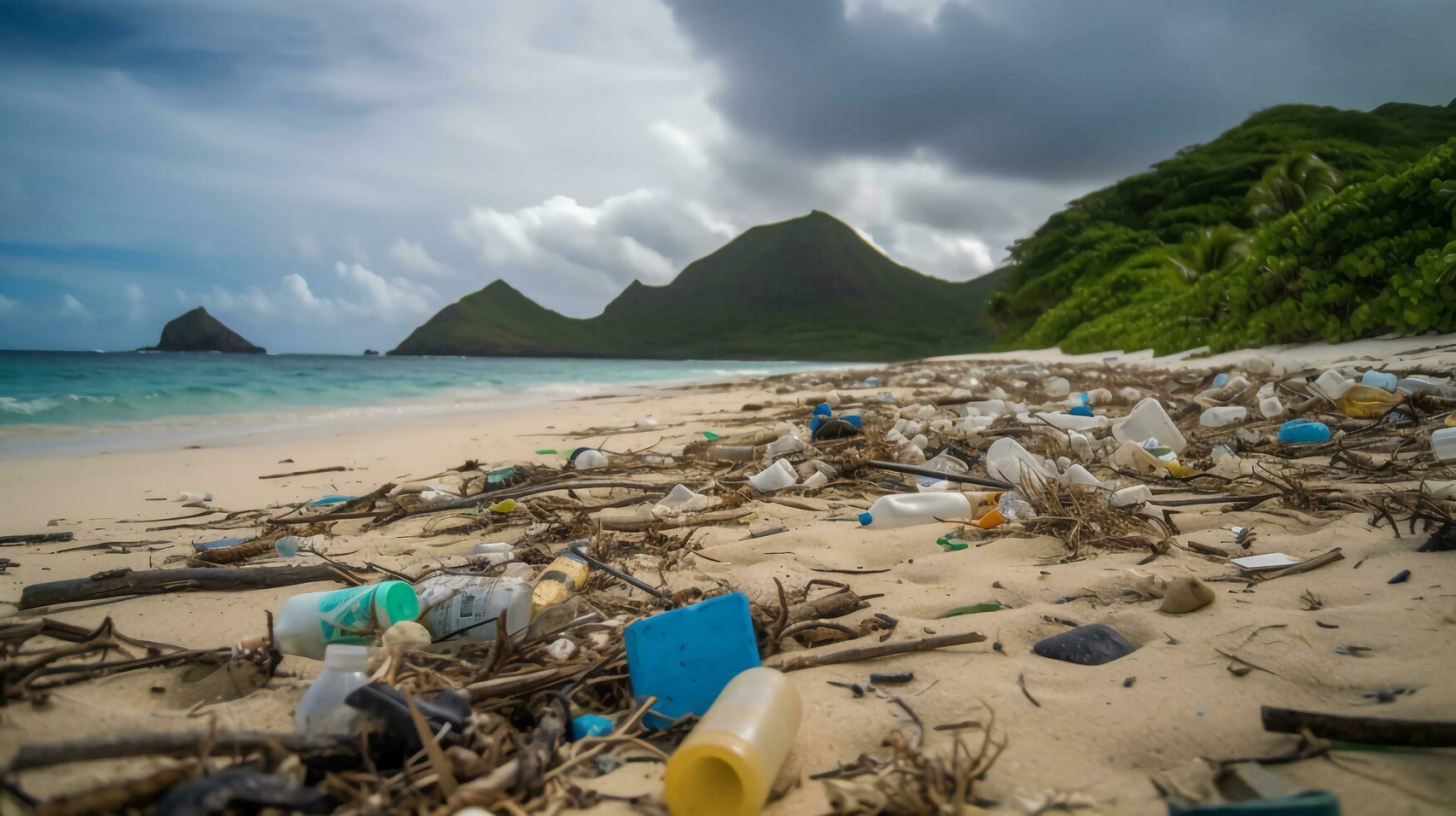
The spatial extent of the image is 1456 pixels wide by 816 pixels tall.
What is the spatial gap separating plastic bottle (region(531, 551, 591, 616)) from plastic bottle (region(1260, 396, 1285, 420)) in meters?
3.85

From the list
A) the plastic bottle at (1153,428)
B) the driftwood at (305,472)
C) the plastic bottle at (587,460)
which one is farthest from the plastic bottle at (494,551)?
the plastic bottle at (1153,428)

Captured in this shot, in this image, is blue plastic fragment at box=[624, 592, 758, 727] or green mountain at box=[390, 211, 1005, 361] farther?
green mountain at box=[390, 211, 1005, 361]

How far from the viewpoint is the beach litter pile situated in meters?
0.94

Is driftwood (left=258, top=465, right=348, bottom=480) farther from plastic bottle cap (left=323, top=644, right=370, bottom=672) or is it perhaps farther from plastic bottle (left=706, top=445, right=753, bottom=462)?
plastic bottle cap (left=323, top=644, right=370, bottom=672)

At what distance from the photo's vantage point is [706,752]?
3.06 feet

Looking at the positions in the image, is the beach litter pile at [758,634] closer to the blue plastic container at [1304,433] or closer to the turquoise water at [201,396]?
the blue plastic container at [1304,433]

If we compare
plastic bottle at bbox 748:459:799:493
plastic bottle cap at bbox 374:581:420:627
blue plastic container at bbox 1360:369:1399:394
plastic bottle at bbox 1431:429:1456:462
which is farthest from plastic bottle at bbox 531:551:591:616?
blue plastic container at bbox 1360:369:1399:394

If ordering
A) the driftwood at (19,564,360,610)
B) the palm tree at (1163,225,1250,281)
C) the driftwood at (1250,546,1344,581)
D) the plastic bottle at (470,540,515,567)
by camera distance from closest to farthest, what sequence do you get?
the driftwood at (1250,546,1344,581)
the driftwood at (19,564,360,610)
the plastic bottle at (470,540,515,567)
the palm tree at (1163,225,1250,281)

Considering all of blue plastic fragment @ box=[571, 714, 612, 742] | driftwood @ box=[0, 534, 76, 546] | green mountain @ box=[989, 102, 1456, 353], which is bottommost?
blue plastic fragment @ box=[571, 714, 612, 742]

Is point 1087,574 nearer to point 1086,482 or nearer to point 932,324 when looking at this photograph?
point 1086,482

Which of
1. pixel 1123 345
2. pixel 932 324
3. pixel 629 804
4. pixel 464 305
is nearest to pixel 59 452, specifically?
pixel 629 804

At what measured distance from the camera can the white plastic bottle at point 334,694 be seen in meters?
1.09

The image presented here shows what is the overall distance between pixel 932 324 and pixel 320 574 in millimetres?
107261

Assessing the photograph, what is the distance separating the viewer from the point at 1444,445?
240cm
